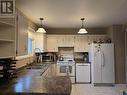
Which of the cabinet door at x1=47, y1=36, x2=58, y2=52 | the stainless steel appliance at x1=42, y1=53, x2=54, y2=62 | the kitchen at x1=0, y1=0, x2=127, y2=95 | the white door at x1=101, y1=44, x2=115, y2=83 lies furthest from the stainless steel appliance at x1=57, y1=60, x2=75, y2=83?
the white door at x1=101, y1=44, x2=115, y2=83

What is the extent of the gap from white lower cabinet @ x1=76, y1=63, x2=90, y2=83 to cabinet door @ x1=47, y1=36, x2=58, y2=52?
1318mm

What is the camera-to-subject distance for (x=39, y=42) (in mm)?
7398

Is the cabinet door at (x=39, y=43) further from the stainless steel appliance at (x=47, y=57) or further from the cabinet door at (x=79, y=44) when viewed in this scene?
the cabinet door at (x=79, y=44)

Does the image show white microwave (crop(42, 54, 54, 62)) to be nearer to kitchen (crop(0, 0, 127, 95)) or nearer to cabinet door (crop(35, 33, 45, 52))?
kitchen (crop(0, 0, 127, 95))

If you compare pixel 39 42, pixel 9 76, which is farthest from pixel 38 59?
pixel 9 76

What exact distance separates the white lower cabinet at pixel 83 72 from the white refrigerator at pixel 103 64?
0.48 metres

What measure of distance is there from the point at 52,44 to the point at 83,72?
1.85m

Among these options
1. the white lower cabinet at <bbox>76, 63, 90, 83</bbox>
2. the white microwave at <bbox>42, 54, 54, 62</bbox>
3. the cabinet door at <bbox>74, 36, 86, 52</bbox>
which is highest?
the cabinet door at <bbox>74, 36, 86, 52</bbox>

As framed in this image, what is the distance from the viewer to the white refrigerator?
7.11 meters

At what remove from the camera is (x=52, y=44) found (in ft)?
26.8

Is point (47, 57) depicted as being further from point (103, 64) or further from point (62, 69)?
point (103, 64)

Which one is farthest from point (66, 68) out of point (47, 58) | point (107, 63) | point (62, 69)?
point (107, 63)

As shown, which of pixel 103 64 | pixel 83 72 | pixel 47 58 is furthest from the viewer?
pixel 47 58

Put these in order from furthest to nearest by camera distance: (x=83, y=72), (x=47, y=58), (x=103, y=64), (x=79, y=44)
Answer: (x=79, y=44)
(x=47, y=58)
(x=83, y=72)
(x=103, y=64)
